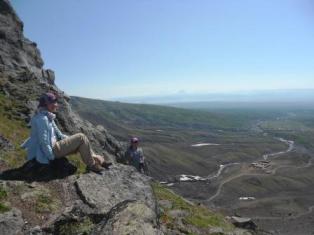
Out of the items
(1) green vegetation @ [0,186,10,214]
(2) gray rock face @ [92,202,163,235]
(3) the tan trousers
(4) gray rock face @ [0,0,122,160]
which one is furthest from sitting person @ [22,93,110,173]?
(4) gray rock face @ [0,0,122,160]

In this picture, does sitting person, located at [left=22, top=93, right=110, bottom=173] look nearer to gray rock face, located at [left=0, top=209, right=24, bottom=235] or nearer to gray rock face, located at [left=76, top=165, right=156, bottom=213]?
gray rock face, located at [left=76, top=165, right=156, bottom=213]

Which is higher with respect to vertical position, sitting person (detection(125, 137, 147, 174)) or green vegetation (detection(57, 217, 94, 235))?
green vegetation (detection(57, 217, 94, 235))

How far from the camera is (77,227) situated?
12.5 m

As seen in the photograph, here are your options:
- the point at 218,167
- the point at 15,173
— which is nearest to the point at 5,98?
the point at 15,173

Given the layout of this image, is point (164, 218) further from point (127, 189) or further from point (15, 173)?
point (15, 173)

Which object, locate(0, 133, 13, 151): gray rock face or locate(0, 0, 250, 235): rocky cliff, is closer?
locate(0, 0, 250, 235): rocky cliff

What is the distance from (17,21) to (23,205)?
44228 millimetres

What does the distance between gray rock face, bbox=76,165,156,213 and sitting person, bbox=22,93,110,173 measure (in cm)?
127

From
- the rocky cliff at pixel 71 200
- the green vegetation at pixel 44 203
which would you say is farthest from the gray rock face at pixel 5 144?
the green vegetation at pixel 44 203

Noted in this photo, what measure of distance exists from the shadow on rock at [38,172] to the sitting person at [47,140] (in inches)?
17.0

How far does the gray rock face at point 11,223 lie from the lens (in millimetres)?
12221

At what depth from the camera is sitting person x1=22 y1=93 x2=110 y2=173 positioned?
1522 cm

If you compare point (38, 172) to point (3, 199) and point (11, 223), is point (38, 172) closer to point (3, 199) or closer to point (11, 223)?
point (3, 199)

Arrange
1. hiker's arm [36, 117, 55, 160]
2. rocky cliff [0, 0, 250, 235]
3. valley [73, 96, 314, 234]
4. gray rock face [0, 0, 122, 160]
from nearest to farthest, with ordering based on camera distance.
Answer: rocky cliff [0, 0, 250, 235], hiker's arm [36, 117, 55, 160], gray rock face [0, 0, 122, 160], valley [73, 96, 314, 234]
